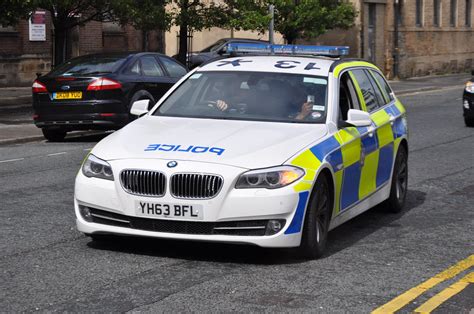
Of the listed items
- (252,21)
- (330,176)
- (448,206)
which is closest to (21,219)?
(330,176)

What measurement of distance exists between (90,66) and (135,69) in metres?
0.82

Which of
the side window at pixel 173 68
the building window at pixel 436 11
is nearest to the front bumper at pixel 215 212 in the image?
the side window at pixel 173 68

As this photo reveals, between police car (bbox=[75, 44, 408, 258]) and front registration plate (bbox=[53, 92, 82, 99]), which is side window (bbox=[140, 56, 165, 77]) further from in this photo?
police car (bbox=[75, 44, 408, 258])

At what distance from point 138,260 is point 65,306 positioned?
1.47 m

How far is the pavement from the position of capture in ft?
66.2

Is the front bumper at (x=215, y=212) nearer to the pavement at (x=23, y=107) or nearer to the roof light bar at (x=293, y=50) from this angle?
Result: the roof light bar at (x=293, y=50)

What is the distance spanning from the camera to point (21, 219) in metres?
9.98

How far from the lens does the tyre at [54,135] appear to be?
64.2ft

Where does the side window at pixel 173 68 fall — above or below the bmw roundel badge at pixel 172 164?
above

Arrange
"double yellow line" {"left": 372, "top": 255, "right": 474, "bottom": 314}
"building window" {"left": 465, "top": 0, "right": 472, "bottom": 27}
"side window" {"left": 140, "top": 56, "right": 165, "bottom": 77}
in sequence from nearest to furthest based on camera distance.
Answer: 1. "double yellow line" {"left": 372, "top": 255, "right": 474, "bottom": 314}
2. "side window" {"left": 140, "top": 56, "right": 165, "bottom": 77}
3. "building window" {"left": 465, "top": 0, "right": 472, "bottom": 27}

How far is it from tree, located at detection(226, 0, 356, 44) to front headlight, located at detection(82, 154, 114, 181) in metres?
25.0

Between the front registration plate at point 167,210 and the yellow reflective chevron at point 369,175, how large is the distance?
6.81 feet

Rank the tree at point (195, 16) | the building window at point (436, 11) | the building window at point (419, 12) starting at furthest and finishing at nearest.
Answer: the building window at point (436, 11), the building window at point (419, 12), the tree at point (195, 16)

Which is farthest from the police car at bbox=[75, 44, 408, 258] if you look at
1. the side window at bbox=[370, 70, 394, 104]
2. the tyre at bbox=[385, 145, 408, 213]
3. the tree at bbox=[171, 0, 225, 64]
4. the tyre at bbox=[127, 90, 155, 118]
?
the tree at bbox=[171, 0, 225, 64]
